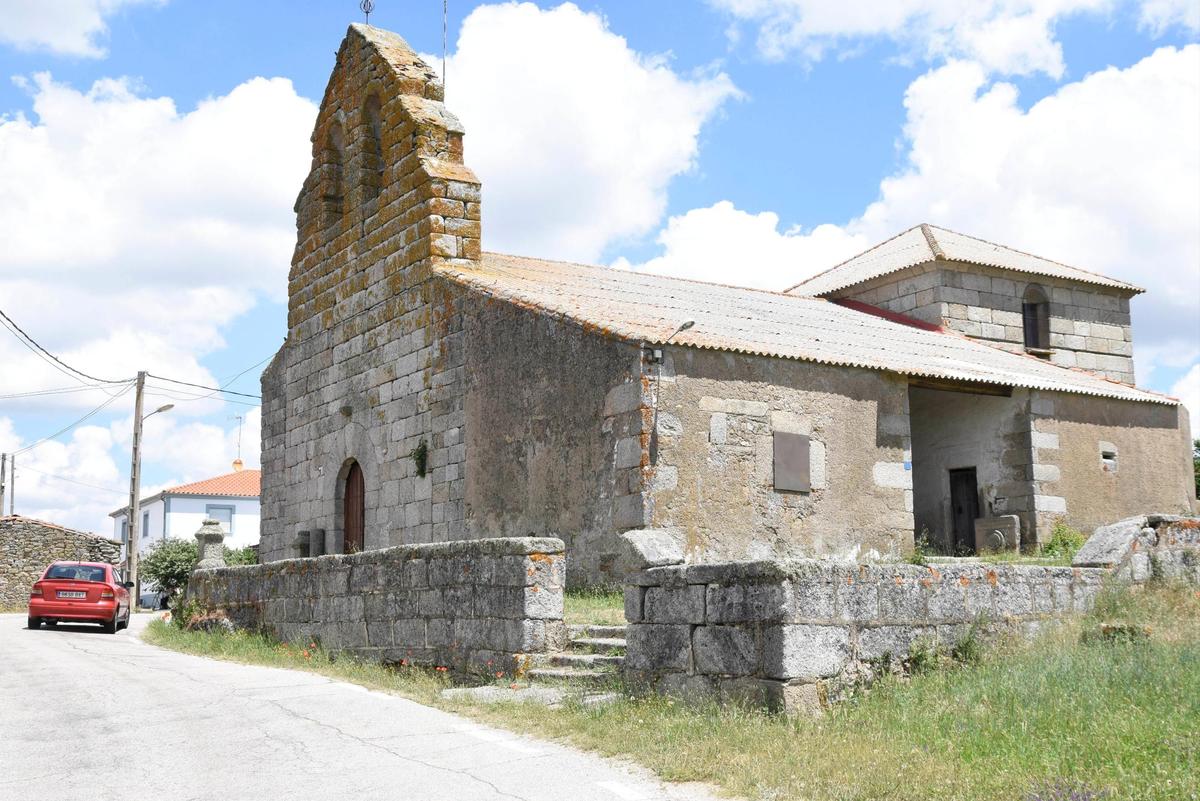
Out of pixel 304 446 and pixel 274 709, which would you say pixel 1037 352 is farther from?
pixel 274 709

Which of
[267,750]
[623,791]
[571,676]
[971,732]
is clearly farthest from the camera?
[571,676]

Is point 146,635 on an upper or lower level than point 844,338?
lower

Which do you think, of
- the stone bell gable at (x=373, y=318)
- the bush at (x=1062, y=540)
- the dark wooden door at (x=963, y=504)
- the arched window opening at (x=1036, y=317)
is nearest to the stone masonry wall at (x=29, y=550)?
the stone bell gable at (x=373, y=318)

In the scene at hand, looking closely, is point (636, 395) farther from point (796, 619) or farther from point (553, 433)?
point (796, 619)

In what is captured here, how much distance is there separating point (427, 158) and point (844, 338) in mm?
6774

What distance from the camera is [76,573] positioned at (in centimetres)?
2138

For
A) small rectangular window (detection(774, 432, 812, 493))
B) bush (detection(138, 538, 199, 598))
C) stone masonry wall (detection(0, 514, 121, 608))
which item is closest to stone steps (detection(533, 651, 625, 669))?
small rectangular window (detection(774, 432, 812, 493))

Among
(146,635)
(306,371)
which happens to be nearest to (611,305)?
(306,371)

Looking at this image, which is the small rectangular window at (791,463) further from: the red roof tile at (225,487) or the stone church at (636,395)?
the red roof tile at (225,487)

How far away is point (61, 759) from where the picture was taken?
7301 mm

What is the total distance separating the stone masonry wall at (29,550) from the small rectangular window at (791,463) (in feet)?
108

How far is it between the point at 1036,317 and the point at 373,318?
44.7 feet

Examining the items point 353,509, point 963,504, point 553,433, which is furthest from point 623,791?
point 963,504

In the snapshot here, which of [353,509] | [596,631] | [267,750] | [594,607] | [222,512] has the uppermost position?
[222,512]
